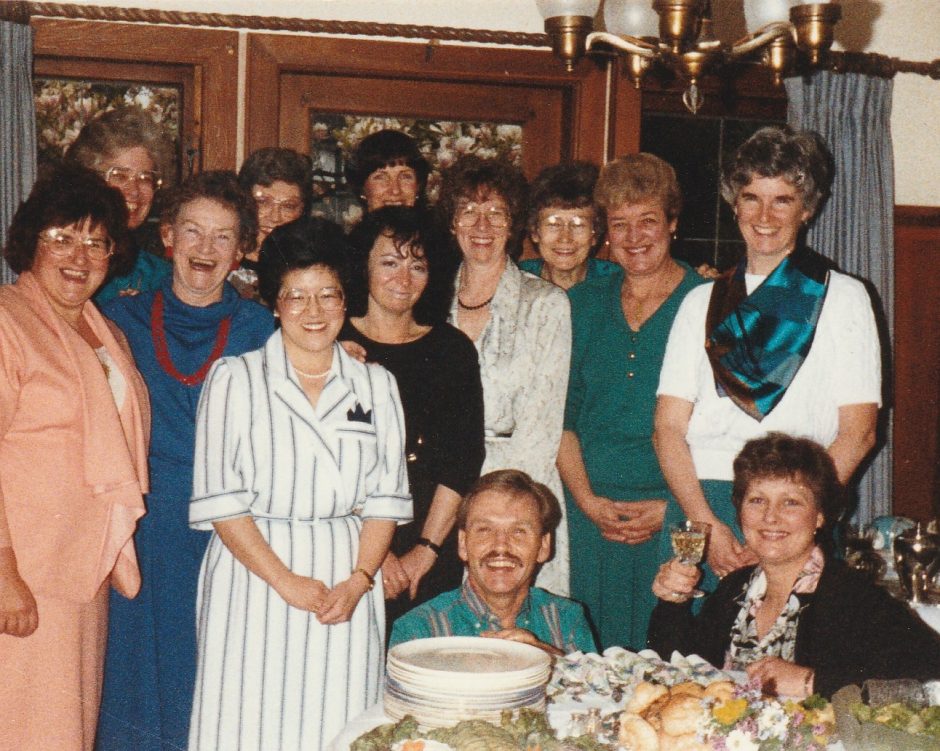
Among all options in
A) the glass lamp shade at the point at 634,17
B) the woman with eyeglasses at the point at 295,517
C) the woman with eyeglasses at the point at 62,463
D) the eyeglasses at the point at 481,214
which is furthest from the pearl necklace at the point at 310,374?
the glass lamp shade at the point at 634,17

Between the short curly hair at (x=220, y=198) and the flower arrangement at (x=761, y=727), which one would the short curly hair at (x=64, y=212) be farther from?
the flower arrangement at (x=761, y=727)

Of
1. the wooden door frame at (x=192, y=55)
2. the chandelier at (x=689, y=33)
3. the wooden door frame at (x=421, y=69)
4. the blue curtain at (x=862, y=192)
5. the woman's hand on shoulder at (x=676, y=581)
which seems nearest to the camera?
the woman's hand on shoulder at (x=676, y=581)

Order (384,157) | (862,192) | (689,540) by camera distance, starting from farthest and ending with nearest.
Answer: (862,192) < (384,157) < (689,540)

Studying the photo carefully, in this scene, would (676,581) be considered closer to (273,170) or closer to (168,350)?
(168,350)

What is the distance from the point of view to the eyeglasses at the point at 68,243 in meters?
2.68

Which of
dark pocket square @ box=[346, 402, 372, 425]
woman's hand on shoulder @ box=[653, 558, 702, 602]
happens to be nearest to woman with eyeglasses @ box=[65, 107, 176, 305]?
dark pocket square @ box=[346, 402, 372, 425]

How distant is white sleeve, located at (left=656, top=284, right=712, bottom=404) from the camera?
9.55 ft

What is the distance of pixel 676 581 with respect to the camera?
231 cm

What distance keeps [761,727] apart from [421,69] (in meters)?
3.30

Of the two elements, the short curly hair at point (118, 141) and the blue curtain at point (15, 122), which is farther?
the blue curtain at point (15, 122)

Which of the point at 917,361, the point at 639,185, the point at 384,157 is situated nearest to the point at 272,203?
the point at 384,157

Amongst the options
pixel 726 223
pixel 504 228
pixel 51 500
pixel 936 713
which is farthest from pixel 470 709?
pixel 726 223

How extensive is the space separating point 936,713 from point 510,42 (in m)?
3.43

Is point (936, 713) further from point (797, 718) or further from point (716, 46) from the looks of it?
point (716, 46)
